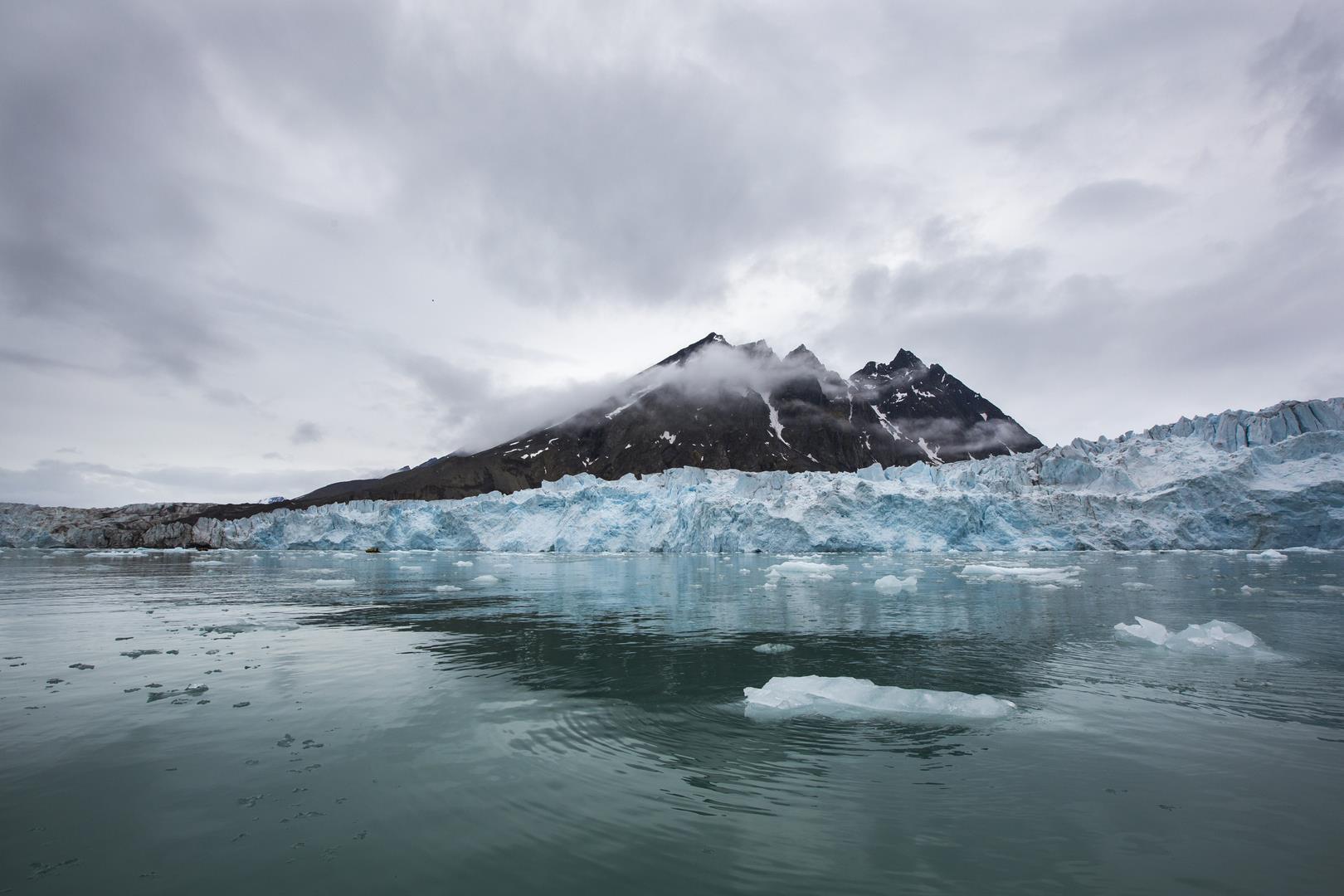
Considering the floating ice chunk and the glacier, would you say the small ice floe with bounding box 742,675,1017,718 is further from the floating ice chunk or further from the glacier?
the glacier

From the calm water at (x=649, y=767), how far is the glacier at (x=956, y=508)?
1077 inches

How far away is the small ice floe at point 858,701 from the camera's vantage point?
8336 millimetres

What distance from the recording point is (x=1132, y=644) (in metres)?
13.4

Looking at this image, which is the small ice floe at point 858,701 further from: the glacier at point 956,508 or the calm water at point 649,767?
the glacier at point 956,508

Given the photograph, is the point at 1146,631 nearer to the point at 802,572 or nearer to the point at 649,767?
the point at 649,767

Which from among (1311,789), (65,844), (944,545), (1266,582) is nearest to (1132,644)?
(1311,789)

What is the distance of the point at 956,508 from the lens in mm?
65562

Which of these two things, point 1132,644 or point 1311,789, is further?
point 1132,644

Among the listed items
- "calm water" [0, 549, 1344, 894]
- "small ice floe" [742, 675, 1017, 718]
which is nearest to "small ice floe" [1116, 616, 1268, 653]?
"calm water" [0, 549, 1344, 894]

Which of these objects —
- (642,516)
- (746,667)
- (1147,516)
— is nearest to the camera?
(746,667)

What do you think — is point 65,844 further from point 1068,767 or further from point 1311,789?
point 1311,789

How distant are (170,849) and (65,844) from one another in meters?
0.87

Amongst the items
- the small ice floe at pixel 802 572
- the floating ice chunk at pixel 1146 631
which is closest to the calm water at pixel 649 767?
the floating ice chunk at pixel 1146 631

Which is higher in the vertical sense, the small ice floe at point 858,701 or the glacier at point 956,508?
the glacier at point 956,508
